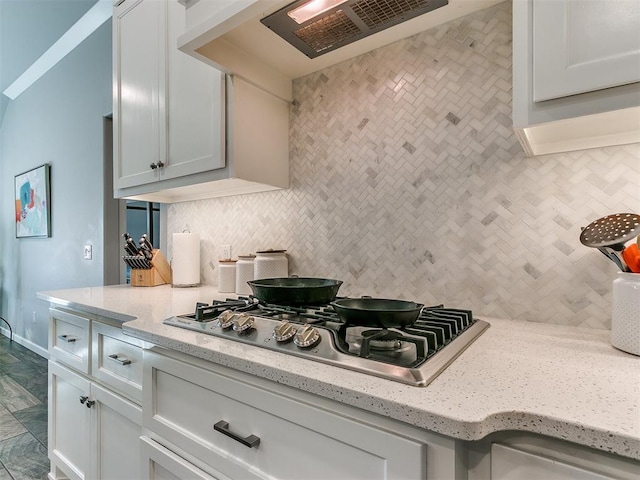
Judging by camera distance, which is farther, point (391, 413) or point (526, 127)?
point (526, 127)

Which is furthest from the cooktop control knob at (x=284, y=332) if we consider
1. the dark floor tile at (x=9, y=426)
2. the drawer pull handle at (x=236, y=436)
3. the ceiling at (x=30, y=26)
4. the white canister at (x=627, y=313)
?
the ceiling at (x=30, y=26)

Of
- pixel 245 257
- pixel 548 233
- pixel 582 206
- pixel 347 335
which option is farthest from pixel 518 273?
pixel 245 257

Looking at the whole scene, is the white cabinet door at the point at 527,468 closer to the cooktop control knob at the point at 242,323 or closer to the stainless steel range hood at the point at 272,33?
the cooktop control knob at the point at 242,323

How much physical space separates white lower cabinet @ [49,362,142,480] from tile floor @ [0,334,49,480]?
0.38 metres

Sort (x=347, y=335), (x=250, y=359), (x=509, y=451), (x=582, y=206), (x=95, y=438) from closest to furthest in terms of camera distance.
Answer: (x=509, y=451)
(x=250, y=359)
(x=347, y=335)
(x=582, y=206)
(x=95, y=438)

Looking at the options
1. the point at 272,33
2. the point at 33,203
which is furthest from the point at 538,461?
the point at 33,203

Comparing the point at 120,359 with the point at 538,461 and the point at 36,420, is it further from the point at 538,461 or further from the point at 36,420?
the point at 36,420

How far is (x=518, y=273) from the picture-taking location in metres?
1.08

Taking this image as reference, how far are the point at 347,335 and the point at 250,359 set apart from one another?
25 centimetres

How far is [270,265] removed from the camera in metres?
1.51

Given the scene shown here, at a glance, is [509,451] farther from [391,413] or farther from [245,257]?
[245,257]

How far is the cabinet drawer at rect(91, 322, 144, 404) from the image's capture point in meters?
1.13

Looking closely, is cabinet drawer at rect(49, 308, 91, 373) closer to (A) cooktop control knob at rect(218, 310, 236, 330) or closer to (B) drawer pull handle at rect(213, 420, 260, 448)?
(A) cooktop control knob at rect(218, 310, 236, 330)

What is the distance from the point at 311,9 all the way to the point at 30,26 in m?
3.28
